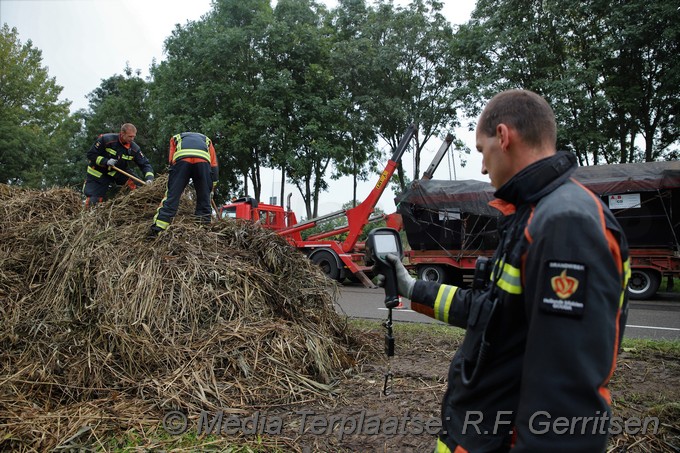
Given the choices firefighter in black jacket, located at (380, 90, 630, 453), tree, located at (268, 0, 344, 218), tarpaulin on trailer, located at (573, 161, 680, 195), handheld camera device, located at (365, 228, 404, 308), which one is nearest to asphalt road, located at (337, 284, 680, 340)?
tarpaulin on trailer, located at (573, 161, 680, 195)

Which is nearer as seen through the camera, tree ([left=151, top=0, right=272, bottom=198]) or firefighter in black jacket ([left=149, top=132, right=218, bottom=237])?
firefighter in black jacket ([left=149, top=132, right=218, bottom=237])

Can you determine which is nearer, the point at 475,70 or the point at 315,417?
the point at 315,417

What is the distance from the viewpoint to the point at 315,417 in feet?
10.7

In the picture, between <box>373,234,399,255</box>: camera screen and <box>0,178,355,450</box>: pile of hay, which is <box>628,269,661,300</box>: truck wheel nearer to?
<box>0,178,355,450</box>: pile of hay

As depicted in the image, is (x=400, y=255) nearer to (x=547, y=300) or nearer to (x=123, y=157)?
(x=547, y=300)

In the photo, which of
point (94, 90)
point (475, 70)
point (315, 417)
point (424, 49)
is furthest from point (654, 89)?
point (94, 90)

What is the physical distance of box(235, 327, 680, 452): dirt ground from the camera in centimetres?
287

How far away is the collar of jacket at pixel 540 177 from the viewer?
143 cm

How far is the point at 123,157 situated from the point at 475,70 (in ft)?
48.0

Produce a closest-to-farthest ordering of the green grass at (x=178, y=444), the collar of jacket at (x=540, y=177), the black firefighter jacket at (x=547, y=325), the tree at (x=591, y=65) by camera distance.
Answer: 1. the black firefighter jacket at (x=547, y=325)
2. the collar of jacket at (x=540, y=177)
3. the green grass at (x=178, y=444)
4. the tree at (x=591, y=65)

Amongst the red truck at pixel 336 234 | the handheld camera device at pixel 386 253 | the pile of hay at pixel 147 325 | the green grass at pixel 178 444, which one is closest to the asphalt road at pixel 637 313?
the red truck at pixel 336 234

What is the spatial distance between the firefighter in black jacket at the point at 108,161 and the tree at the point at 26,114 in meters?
21.7

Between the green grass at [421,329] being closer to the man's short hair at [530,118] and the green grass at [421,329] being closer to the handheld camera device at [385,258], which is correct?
the handheld camera device at [385,258]

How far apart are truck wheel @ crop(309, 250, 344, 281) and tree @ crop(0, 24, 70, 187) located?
1971 cm
